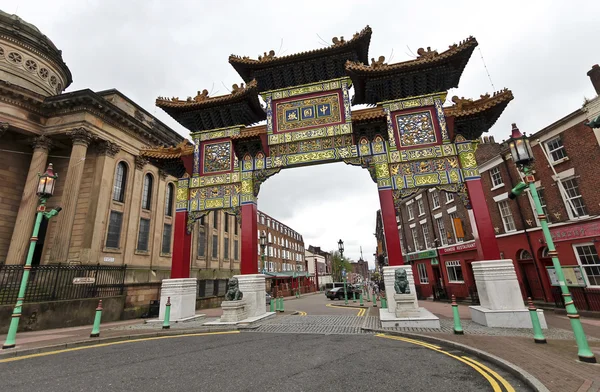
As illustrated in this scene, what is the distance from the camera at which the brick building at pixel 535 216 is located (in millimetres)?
13938

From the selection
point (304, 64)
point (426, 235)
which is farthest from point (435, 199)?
point (304, 64)

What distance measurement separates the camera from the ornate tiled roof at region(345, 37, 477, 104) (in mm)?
12211

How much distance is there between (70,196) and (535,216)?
29.7 metres

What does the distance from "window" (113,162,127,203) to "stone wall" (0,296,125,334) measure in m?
8.91

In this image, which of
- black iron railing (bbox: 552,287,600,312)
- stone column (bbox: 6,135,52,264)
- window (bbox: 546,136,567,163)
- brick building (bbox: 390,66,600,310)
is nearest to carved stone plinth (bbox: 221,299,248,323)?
brick building (bbox: 390,66,600,310)

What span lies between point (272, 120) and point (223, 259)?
880 inches

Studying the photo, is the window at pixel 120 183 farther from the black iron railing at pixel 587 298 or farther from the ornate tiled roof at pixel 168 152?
the black iron railing at pixel 587 298

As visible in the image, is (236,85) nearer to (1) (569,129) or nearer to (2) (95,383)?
(2) (95,383)

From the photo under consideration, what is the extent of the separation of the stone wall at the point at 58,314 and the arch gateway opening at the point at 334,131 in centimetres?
450

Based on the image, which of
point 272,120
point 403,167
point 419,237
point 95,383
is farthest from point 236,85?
point 419,237

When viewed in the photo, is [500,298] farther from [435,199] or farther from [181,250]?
[435,199]

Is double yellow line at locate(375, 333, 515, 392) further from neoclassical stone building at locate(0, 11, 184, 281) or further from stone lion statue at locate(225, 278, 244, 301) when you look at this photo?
neoclassical stone building at locate(0, 11, 184, 281)

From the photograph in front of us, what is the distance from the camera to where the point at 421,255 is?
26.2m

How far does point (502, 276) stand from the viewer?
9.98 metres
